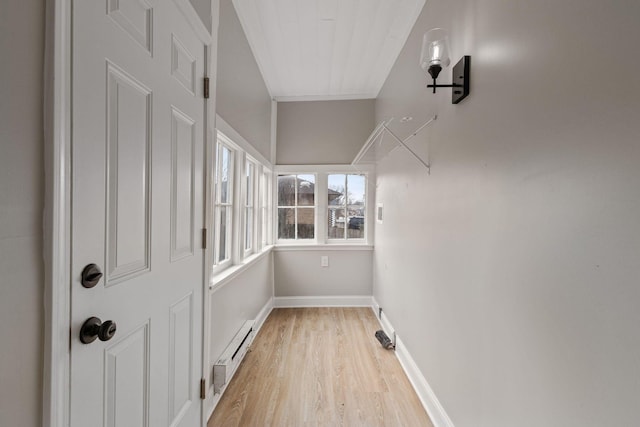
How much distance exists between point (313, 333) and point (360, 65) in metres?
2.74

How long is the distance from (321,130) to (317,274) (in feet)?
6.14

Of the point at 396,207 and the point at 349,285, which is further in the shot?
the point at 349,285

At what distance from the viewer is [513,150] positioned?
0.98m

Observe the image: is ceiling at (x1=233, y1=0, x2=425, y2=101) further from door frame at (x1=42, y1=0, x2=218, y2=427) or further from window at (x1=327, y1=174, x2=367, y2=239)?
door frame at (x1=42, y1=0, x2=218, y2=427)

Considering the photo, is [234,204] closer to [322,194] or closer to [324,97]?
[322,194]

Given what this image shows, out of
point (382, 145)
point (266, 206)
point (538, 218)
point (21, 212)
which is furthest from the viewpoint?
point (266, 206)

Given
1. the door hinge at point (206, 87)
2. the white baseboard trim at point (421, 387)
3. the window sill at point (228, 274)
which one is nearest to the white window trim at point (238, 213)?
the window sill at point (228, 274)

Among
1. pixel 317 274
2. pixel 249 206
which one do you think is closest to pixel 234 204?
pixel 249 206

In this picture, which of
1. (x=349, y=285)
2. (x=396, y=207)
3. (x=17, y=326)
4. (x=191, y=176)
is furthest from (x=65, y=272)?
(x=349, y=285)

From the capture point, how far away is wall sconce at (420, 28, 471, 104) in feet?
4.16

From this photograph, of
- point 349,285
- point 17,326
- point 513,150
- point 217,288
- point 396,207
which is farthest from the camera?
point 349,285

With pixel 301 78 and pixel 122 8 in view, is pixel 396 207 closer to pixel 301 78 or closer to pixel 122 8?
pixel 301 78

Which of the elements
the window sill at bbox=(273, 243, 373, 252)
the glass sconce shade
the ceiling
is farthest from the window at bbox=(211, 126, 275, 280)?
the glass sconce shade

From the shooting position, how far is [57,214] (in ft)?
2.12
